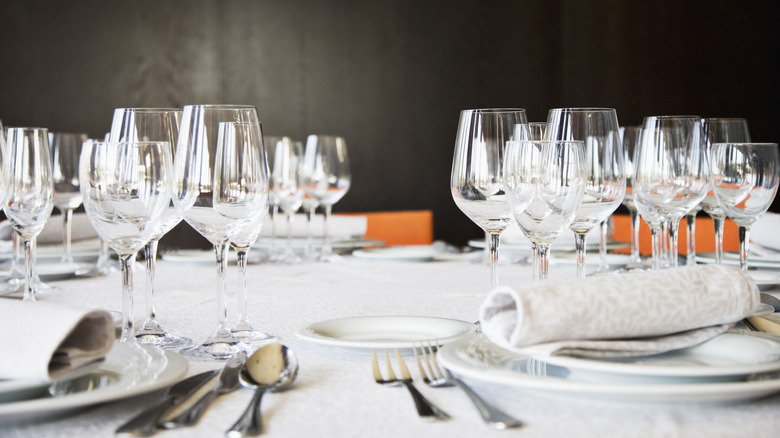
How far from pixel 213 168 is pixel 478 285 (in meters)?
0.74

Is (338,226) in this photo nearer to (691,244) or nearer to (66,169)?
(66,169)

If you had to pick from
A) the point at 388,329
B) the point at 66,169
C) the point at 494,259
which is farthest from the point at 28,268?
the point at 494,259

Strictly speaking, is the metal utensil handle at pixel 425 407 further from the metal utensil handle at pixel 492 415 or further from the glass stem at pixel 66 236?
the glass stem at pixel 66 236

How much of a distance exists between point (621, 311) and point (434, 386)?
0.19m

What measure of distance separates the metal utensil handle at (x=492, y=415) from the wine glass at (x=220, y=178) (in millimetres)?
358

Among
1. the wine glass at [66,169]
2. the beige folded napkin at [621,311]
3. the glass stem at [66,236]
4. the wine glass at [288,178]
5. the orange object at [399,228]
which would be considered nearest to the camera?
the beige folded napkin at [621,311]

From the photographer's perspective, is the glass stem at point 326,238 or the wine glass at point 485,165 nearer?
the wine glass at point 485,165

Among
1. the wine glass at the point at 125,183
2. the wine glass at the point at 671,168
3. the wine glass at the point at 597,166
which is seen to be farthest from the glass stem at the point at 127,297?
the wine glass at the point at 671,168

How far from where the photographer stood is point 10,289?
1378 mm

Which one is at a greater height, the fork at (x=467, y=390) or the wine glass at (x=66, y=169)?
the wine glass at (x=66, y=169)

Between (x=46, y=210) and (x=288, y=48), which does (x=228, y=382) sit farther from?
(x=288, y=48)

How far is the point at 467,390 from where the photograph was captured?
0.72 meters

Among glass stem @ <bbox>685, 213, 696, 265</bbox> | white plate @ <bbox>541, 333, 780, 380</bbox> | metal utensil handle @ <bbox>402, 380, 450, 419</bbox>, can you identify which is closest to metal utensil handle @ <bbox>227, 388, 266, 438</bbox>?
metal utensil handle @ <bbox>402, 380, 450, 419</bbox>

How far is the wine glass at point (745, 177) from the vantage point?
4.05ft
